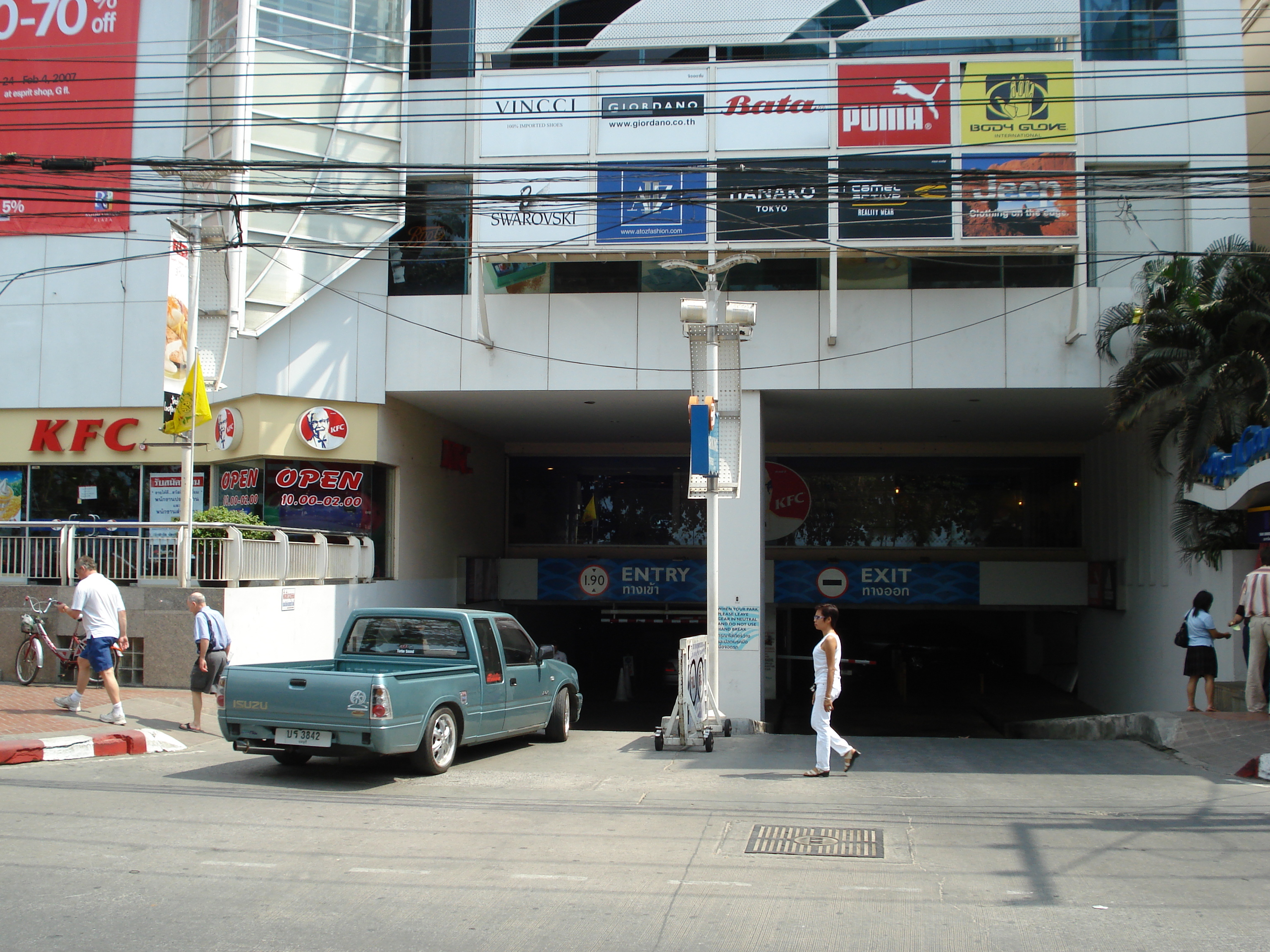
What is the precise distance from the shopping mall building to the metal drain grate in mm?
9308

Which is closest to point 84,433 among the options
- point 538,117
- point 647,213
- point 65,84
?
point 65,84

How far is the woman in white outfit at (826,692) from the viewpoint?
1006 cm

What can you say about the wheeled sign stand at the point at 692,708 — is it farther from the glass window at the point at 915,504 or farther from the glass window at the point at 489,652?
the glass window at the point at 915,504

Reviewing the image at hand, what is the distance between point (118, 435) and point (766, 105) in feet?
47.3

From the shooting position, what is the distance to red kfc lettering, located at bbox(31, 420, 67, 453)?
2112cm

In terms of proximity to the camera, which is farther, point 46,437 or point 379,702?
point 46,437

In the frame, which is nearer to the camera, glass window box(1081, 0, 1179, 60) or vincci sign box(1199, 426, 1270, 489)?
vincci sign box(1199, 426, 1270, 489)

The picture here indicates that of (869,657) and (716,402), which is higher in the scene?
(716,402)

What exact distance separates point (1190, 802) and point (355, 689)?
24.0 feet

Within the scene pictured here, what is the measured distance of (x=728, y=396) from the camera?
13.3m

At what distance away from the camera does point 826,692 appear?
33.0 feet

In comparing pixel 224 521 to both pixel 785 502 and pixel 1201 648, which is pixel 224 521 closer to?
pixel 1201 648

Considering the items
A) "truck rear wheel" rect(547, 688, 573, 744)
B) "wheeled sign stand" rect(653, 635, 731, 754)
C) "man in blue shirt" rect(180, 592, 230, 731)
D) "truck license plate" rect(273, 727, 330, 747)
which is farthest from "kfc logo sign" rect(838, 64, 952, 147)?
"truck license plate" rect(273, 727, 330, 747)

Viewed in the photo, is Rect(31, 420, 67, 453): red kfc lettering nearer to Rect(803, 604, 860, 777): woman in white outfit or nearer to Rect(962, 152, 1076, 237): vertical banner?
Rect(803, 604, 860, 777): woman in white outfit
